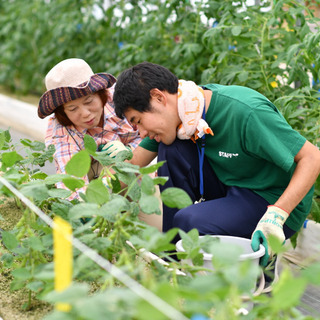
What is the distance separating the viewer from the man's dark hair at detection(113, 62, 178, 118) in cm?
167

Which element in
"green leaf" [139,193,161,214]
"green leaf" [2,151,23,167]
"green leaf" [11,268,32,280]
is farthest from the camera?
"green leaf" [2,151,23,167]

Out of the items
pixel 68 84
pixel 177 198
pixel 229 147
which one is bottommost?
pixel 229 147

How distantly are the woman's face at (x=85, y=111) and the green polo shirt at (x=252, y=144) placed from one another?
494 millimetres

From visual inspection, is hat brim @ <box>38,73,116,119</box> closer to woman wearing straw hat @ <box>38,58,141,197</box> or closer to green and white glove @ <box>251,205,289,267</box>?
woman wearing straw hat @ <box>38,58,141,197</box>

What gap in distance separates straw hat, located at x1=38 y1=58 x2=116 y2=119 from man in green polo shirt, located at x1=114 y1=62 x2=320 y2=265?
1.06 feet

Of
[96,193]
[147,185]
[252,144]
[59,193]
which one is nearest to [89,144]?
[59,193]

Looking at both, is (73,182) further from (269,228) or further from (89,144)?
(269,228)

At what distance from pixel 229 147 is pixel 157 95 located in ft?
0.97

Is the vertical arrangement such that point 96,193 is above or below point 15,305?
above

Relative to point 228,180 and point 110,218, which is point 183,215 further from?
point 110,218

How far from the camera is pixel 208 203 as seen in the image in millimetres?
1862

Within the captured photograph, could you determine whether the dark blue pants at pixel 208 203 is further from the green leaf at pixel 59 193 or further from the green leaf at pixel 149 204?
the green leaf at pixel 149 204

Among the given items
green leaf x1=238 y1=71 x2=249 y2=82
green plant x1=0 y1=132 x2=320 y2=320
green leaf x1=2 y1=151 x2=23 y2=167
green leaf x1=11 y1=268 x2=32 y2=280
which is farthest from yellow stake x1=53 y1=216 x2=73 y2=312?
green leaf x1=238 y1=71 x2=249 y2=82

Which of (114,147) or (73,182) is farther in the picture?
(114,147)
